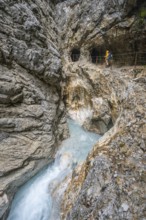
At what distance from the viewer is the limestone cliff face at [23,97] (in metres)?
6.81

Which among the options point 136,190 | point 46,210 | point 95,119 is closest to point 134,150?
point 136,190

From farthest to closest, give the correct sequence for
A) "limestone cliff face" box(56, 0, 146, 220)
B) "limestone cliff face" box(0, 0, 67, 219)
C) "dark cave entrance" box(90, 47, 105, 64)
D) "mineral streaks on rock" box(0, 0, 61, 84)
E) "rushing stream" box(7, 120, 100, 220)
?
"dark cave entrance" box(90, 47, 105, 64), "mineral streaks on rock" box(0, 0, 61, 84), "limestone cliff face" box(0, 0, 67, 219), "rushing stream" box(7, 120, 100, 220), "limestone cliff face" box(56, 0, 146, 220)

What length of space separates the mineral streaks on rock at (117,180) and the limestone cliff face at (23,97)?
277 cm

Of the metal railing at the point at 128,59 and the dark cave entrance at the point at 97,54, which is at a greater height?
the dark cave entrance at the point at 97,54

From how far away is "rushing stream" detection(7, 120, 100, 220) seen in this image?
6.37 m

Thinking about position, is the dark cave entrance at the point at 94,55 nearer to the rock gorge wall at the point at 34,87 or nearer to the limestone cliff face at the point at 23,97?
the rock gorge wall at the point at 34,87

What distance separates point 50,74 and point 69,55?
8226 millimetres

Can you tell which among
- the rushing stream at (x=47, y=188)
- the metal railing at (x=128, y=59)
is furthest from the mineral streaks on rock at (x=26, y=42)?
the metal railing at (x=128, y=59)

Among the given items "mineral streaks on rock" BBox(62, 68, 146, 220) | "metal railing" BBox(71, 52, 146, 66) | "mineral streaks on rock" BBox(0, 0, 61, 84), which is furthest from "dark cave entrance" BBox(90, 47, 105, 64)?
"mineral streaks on rock" BBox(62, 68, 146, 220)

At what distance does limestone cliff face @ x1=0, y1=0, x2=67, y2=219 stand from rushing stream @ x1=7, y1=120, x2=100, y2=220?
612mm

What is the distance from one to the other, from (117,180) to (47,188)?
4.57 m

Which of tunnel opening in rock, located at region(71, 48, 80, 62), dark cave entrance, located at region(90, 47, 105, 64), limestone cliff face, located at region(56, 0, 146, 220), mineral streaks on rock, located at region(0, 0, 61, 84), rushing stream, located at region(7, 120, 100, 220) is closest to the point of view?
limestone cliff face, located at region(56, 0, 146, 220)

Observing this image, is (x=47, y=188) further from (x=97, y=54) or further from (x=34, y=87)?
(x=97, y=54)

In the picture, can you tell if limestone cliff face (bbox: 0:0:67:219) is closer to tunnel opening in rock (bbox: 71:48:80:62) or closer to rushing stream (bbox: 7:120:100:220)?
rushing stream (bbox: 7:120:100:220)
